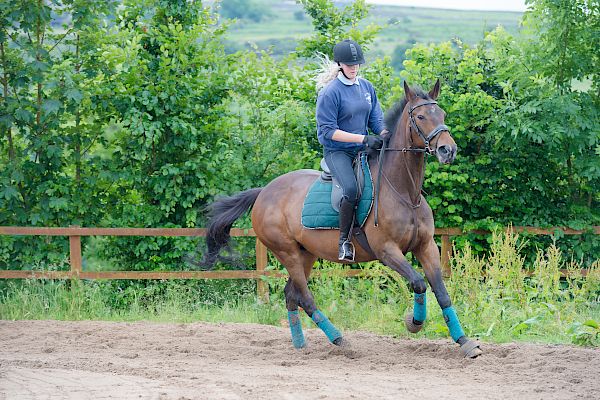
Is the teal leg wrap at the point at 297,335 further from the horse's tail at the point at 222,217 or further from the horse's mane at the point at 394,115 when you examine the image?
the horse's mane at the point at 394,115

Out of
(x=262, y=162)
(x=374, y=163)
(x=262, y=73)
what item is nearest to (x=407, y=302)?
(x=374, y=163)

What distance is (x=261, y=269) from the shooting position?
37.8 feet

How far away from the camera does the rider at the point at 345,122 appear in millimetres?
8156

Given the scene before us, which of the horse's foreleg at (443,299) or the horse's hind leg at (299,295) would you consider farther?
the horse's hind leg at (299,295)

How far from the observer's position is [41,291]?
11.5m

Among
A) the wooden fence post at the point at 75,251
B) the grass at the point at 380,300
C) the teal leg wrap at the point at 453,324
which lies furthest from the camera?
the wooden fence post at the point at 75,251

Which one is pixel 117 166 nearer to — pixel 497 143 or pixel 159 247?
pixel 159 247

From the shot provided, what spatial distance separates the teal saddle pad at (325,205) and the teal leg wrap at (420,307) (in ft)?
3.02

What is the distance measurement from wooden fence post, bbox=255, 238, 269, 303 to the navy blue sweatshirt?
334 cm

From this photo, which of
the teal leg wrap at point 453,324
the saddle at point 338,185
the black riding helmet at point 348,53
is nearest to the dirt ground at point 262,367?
the teal leg wrap at point 453,324

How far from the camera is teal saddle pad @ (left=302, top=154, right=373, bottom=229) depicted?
324 inches

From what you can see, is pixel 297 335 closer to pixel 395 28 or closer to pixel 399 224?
pixel 399 224

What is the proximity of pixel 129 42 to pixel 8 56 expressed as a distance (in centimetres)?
183

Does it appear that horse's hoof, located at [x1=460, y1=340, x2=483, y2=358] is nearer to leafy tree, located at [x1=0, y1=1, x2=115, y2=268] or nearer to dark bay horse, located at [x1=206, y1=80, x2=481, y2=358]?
dark bay horse, located at [x1=206, y1=80, x2=481, y2=358]
